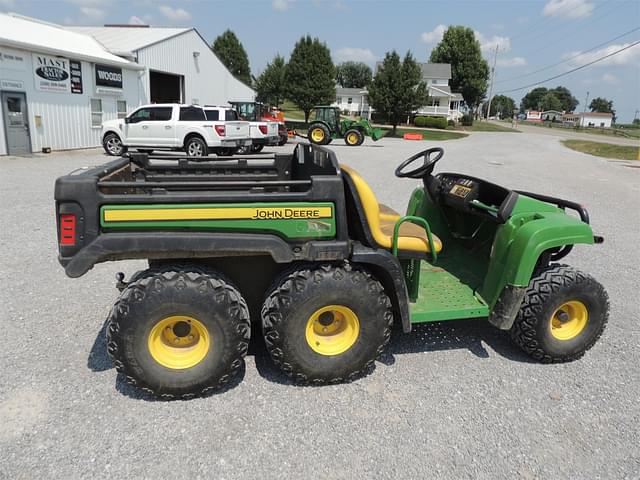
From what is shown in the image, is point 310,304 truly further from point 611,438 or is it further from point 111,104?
point 111,104

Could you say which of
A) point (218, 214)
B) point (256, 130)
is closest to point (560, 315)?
point (218, 214)

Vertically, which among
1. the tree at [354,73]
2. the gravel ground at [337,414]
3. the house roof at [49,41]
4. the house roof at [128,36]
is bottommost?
the gravel ground at [337,414]

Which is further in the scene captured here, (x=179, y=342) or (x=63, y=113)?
(x=63, y=113)

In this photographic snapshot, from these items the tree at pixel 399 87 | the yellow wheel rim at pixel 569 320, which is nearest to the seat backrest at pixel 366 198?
the yellow wheel rim at pixel 569 320

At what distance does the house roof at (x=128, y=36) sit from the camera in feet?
69.2

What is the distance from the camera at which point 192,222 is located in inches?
109

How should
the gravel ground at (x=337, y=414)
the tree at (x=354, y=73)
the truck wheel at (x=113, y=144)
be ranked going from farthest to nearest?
the tree at (x=354, y=73) < the truck wheel at (x=113, y=144) < the gravel ground at (x=337, y=414)

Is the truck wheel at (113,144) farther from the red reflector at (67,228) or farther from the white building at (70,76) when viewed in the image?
the red reflector at (67,228)

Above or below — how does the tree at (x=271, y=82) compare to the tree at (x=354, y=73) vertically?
below

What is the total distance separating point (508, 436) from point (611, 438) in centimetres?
60

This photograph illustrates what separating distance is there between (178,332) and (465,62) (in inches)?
2768

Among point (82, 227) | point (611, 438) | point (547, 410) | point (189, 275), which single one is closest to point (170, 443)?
point (189, 275)

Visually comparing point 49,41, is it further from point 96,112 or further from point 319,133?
point 319,133

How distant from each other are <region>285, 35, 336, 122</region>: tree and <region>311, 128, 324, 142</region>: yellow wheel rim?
19547mm
